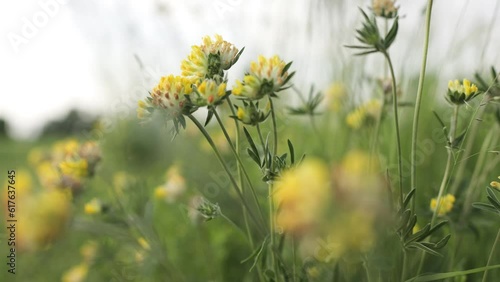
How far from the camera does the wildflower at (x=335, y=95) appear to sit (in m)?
1.59

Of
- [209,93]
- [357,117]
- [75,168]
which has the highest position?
[209,93]

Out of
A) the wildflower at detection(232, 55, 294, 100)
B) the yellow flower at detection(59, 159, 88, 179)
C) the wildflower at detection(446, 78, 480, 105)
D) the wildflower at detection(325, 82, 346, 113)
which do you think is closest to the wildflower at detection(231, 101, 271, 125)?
the wildflower at detection(232, 55, 294, 100)

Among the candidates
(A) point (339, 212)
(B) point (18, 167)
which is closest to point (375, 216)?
(A) point (339, 212)

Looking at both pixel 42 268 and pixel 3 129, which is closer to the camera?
pixel 42 268

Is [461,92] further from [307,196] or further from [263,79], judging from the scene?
[307,196]

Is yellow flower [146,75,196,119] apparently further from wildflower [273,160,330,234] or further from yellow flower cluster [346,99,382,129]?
yellow flower cluster [346,99,382,129]

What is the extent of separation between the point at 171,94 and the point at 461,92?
1.25 feet

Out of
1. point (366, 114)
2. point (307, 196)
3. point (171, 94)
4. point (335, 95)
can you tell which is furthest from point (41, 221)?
point (335, 95)

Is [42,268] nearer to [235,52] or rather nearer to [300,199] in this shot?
[235,52]

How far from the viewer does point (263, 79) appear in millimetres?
639

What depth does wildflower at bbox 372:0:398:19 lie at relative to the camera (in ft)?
2.84

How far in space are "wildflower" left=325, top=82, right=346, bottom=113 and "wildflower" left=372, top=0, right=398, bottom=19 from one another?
66 centimetres

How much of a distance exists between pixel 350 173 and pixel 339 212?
3 centimetres

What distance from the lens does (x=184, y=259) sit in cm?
143
